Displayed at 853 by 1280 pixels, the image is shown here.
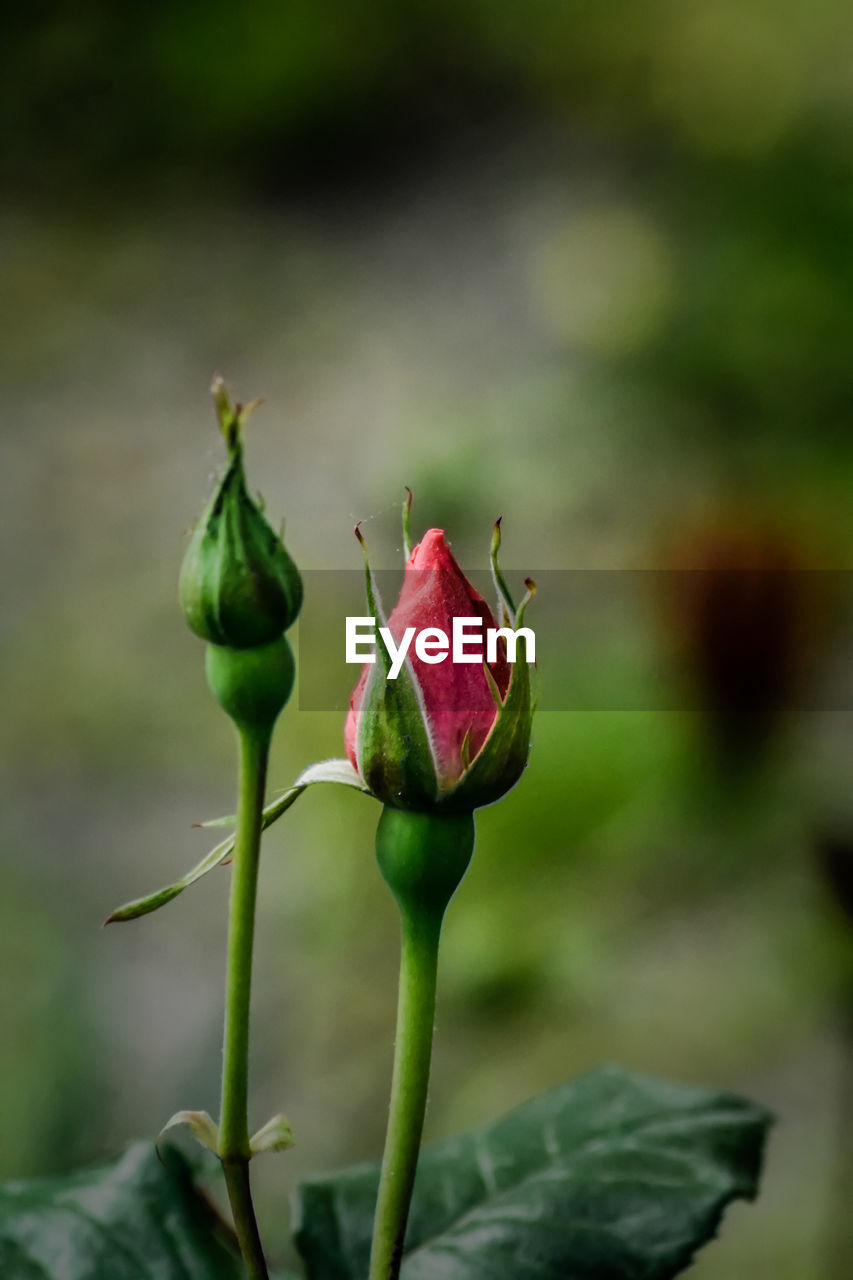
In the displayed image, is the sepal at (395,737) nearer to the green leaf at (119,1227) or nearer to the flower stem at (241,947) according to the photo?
the flower stem at (241,947)

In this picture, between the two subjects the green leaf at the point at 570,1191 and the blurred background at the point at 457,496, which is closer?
the green leaf at the point at 570,1191

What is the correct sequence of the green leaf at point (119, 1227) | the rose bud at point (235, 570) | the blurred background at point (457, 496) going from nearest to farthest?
1. the rose bud at point (235, 570)
2. the green leaf at point (119, 1227)
3. the blurred background at point (457, 496)

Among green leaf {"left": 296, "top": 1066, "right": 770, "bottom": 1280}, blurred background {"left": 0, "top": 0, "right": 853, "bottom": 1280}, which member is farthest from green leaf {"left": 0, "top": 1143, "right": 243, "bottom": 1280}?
blurred background {"left": 0, "top": 0, "right": 853, "bottom": 1280}

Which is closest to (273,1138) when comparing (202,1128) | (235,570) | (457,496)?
(202,1128)

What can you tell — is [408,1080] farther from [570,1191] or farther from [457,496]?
[457,496]

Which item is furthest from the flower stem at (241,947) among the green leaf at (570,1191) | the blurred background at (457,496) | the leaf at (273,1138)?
the blurred background at (457,496)

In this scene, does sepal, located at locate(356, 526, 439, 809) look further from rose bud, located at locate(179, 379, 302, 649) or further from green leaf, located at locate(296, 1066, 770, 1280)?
green leaf, located at locate(296, 1066, 770, 1280)

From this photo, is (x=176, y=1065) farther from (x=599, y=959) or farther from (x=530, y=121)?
(x=530, y=121)
